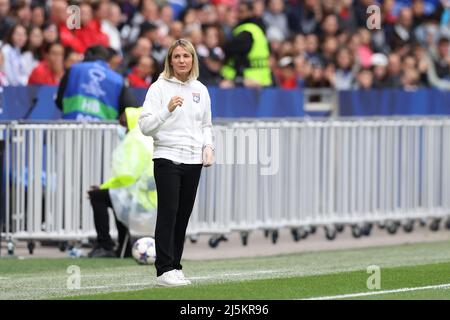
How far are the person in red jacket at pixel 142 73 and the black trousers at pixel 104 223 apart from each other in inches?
138

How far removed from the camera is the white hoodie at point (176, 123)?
1248 cm

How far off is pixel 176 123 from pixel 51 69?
7.12m

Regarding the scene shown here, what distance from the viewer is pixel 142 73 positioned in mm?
20000

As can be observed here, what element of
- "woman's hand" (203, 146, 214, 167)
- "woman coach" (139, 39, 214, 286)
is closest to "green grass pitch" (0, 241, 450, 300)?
"woman coach" (139, 39, 214, 286)

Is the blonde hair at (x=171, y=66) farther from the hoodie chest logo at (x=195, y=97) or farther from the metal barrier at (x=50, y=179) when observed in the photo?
the metal barrier at (x=50, y=179)

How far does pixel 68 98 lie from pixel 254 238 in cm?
355

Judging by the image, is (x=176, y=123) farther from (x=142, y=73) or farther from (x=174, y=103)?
(x=142, y=73)

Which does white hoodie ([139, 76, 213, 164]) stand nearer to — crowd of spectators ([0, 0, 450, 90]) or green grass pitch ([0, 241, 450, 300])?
green grass pitch ([0, 241, 450, 300])

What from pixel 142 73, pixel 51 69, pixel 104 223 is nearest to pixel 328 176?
pixel 142 73

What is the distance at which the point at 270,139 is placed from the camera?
61.2 ft

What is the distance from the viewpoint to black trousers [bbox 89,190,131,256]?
1658 centimetres

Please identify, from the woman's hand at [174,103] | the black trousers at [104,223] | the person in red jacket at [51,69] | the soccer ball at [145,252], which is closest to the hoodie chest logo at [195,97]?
the woman's hand at [174,103]

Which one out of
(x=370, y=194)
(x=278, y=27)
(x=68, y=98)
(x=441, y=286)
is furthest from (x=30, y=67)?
(x=441, y=286)

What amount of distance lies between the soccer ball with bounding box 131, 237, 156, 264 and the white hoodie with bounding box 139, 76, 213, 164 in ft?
10.0
